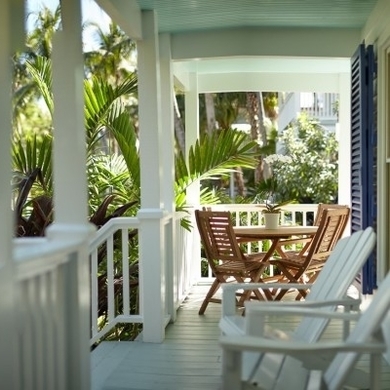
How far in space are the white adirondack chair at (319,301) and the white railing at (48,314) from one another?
2.37ft

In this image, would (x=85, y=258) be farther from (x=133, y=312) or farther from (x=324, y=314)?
(x=133, y=312)

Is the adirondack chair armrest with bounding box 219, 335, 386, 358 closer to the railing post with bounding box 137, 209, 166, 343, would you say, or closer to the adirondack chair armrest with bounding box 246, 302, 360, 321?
the adirondack chair armrest with bounding box 246, 302, 360, 321

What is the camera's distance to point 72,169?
247 cm

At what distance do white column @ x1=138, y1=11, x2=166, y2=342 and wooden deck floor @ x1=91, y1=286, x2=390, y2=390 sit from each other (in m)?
0.22

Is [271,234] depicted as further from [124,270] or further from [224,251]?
[124,270]

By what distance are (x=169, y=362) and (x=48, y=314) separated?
4.91ft

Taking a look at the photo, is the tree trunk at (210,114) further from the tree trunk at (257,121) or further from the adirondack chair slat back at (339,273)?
the adirondack chair slat back at (339,273)

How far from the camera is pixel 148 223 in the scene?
4.03 m

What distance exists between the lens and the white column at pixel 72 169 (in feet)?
7.95

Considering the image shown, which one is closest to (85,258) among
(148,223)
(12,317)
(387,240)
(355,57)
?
(12,317)

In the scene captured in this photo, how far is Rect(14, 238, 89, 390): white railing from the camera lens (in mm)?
1994

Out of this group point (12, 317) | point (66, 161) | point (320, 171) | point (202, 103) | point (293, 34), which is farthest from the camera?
point (202, 103)

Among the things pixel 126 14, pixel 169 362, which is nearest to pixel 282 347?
pixel 169 362

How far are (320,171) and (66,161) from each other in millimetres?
8391
